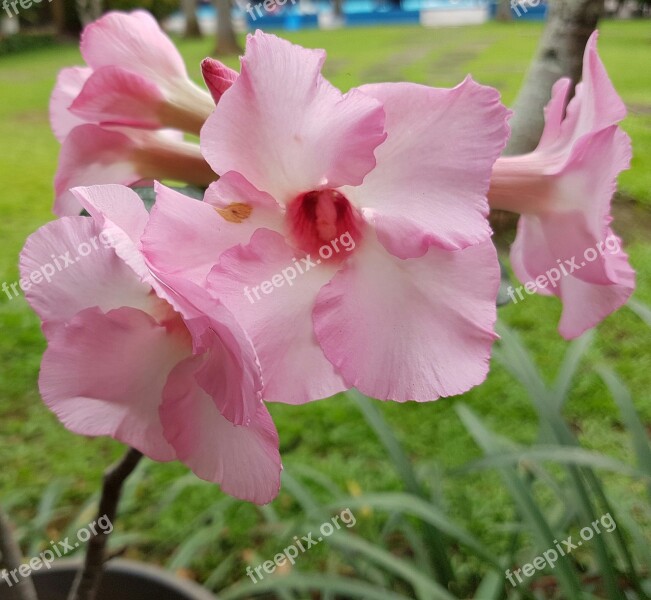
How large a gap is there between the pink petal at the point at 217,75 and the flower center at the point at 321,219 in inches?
3.1

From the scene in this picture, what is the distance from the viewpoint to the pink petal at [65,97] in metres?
0.56

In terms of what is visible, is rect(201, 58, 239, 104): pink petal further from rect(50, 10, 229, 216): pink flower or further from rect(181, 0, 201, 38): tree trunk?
rect(181, 0, 201, 38): tree trunk

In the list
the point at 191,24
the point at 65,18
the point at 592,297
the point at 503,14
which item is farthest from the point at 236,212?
the point at 65,18

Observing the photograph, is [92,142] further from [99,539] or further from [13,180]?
[13,180]

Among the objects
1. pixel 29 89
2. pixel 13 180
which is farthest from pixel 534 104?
pixel 29 89

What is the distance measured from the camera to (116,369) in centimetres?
42

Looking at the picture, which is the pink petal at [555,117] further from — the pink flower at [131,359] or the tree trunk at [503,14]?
the tree trunk at [503,14]

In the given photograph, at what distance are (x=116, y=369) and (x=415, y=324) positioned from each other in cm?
18

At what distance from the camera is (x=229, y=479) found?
40cm

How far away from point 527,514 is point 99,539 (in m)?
0.62

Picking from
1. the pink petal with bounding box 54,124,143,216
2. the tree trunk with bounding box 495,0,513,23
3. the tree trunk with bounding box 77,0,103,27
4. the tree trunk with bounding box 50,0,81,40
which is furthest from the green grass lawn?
the tree trunk with bounding box 50,0,81,40

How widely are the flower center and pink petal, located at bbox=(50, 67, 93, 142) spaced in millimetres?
249

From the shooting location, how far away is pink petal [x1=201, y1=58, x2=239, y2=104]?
40cm

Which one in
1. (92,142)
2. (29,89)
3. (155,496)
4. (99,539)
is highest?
(92,142)
